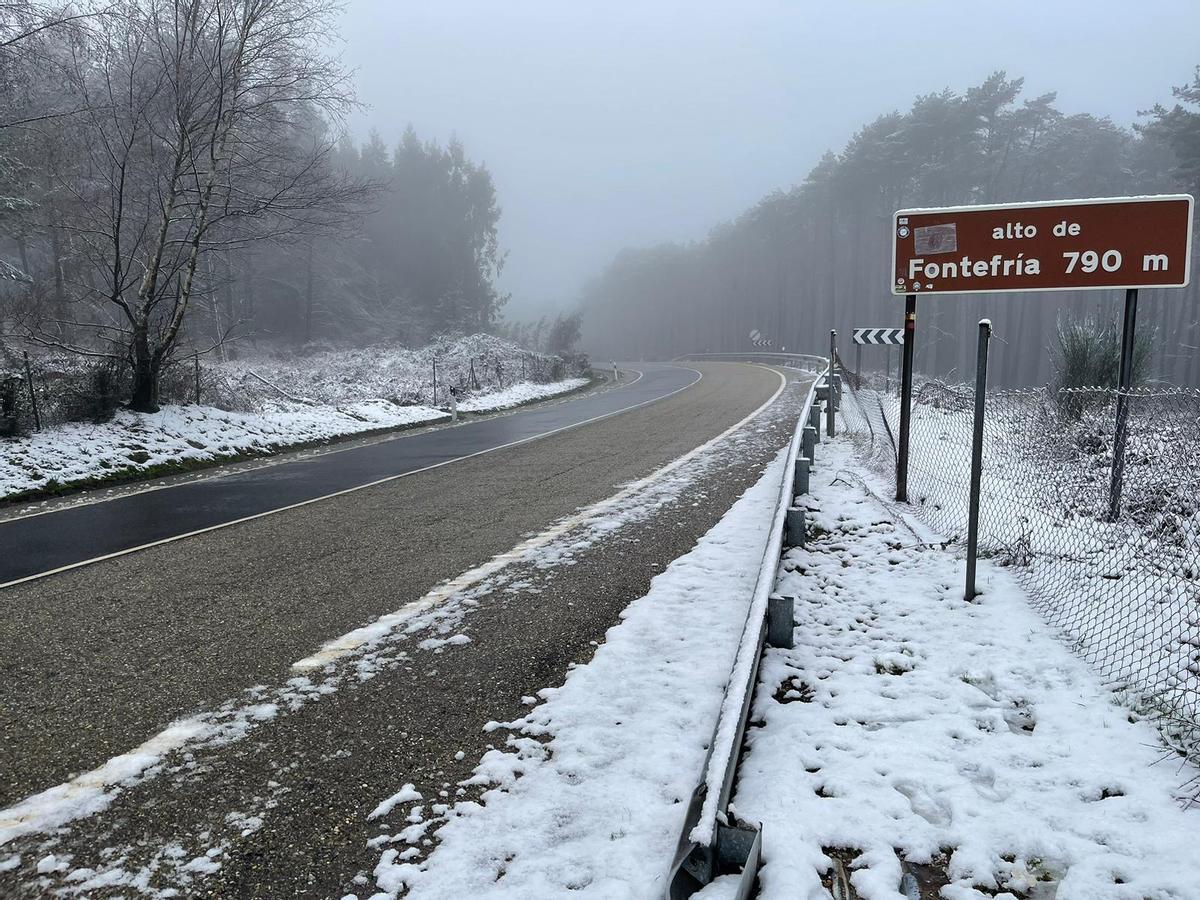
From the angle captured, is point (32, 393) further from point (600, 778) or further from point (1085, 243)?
point (1085, 243)

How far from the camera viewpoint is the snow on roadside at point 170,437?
32.7ft

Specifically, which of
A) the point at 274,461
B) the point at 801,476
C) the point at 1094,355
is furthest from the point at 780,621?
the point at 1094,355

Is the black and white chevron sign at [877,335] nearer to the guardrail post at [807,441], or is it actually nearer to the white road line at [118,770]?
the guardrail post at [807,441]

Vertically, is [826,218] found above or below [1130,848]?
above

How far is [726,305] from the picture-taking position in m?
91.8

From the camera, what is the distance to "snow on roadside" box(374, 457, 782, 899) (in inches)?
98.8

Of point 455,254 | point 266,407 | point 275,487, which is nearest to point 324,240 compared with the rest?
point 455,254

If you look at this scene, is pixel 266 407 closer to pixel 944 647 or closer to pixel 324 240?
pixel 944 647

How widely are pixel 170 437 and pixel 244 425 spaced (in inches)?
65.9

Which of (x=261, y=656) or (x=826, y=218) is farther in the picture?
(x=826, y=218)

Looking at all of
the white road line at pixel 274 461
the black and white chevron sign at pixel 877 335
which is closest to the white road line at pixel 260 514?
the white road line at pixel 274 461

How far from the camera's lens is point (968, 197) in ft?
161

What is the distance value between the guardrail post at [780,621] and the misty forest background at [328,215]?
1200 cm

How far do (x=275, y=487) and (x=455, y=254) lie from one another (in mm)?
45420
